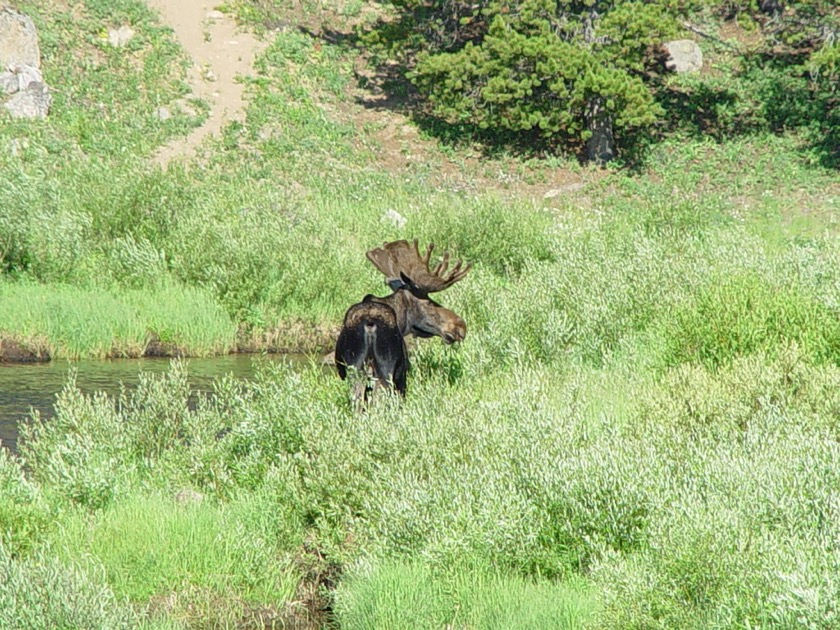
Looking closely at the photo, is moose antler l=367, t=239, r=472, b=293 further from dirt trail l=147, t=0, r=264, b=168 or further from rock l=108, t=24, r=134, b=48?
rock l=108, t=24, r=134, b=48

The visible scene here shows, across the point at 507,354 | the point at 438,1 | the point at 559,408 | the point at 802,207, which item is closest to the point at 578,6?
the point at 438,1

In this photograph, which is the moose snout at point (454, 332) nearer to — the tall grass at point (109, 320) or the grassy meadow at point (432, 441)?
the grassy meadow at point (432, 441)

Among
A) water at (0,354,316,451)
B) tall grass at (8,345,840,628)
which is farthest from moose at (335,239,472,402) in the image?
water at (0,354,316,451)

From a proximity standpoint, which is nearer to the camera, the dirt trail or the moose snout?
the moose snout

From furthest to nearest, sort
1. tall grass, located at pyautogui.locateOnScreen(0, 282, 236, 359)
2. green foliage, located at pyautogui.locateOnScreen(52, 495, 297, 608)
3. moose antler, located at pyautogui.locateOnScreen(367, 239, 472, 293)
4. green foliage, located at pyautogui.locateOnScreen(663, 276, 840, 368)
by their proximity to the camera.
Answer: tall grass, located at pyautogui.locateOnScreen(0, 282, 236, 359)
green foliage, located at pyautogui.locateOnScreen(663, 276, 840, 368)
moose antler, located at pyautogui.locateOnScreen(367, 239, 472, 293)
green foliage, located at pyautogui.locateOnScreen(52, 495, 297, 608)

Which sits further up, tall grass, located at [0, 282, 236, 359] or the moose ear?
the moose ear

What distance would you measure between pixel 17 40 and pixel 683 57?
23.2 metres

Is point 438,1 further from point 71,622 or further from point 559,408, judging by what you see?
point 71,622

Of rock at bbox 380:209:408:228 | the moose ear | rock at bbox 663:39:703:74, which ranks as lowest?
rock at bbox 663:39:703:74

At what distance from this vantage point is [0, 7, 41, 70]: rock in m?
33.7

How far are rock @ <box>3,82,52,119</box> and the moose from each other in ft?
81.1

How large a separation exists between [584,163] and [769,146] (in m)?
5.97

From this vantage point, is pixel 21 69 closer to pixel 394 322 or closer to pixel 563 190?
pixel 563 190

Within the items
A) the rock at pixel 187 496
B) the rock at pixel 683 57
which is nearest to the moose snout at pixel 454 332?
the rock at pixel 187 496
